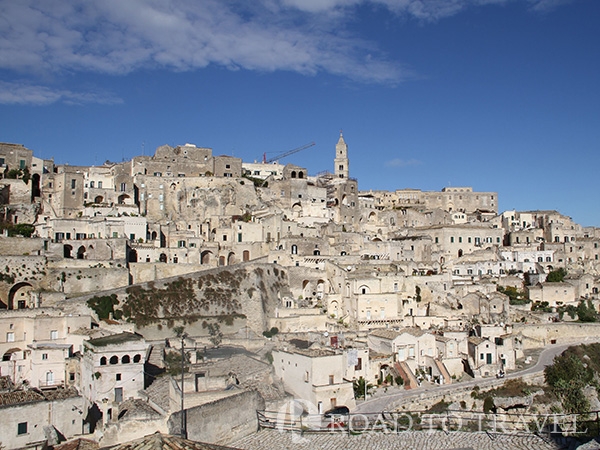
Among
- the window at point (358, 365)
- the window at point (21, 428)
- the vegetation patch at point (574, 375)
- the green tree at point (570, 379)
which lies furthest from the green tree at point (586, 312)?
the window at point (21, 428)

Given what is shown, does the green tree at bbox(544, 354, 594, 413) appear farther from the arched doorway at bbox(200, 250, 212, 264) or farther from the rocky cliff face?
the arched doorway at bbox(200, 250, 212, 264)

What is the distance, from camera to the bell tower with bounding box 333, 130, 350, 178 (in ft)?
266

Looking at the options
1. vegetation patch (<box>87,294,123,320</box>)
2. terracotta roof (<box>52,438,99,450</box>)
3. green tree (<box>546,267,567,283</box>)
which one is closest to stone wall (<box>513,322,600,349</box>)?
green tree (<box>546,267,567,283</box>)

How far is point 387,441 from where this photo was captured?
70.0ft

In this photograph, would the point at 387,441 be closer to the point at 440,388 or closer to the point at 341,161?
the point at 440,388

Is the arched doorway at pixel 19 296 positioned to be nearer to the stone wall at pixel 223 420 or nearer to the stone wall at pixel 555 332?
the stone wall at pixel 223 420

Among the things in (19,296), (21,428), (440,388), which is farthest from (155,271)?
(440,388)

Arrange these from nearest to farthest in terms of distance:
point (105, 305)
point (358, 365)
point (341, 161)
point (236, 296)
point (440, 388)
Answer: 1. point (358, 365)
2. point (440, 388)
3. point (105, 305)
4. point (236, 296)
5. point (341, 161)

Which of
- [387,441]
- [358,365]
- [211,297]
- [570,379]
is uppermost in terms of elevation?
[211,297]

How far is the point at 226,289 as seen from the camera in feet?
148

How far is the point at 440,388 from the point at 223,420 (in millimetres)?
16613

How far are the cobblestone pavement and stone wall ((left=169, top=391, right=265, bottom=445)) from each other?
42cm

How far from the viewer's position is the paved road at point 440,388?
2952cm

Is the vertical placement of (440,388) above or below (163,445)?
below
